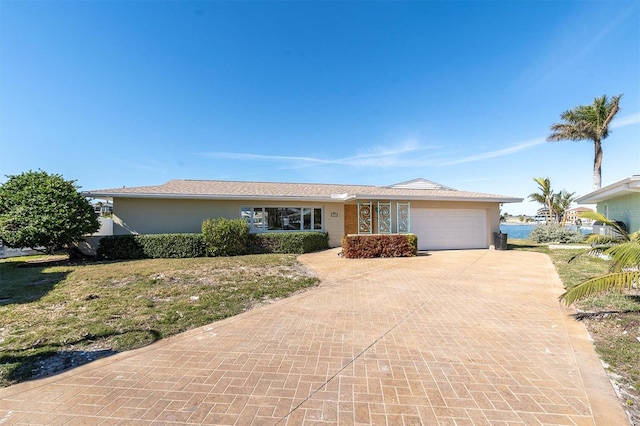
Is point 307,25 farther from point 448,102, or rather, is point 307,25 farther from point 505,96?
point 505,96

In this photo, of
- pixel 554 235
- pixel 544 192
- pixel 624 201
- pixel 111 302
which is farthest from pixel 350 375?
pixel 544 192

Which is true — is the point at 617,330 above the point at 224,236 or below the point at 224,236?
below

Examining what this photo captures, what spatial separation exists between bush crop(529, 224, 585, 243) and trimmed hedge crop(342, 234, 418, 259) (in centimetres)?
1550

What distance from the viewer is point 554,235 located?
68.1 ft

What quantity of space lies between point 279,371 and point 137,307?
4003 mm

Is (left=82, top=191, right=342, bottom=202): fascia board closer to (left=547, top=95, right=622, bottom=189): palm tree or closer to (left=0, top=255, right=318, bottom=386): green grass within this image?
(left=0, top=255, right=318, bottom=386): green grass

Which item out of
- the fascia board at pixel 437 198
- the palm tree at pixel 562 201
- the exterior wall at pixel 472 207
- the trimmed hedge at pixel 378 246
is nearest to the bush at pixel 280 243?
the trimmed hedge at pixel 378 246

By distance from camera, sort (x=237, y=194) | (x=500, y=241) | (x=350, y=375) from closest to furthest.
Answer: (x=350, y=375) → (x=237, y=194) → (x=500, y=241)

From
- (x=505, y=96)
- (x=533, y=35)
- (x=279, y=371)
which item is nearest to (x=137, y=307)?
(x=279, y=371)

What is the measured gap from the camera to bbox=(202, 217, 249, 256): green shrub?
12164mm

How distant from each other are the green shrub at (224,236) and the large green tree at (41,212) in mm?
4718

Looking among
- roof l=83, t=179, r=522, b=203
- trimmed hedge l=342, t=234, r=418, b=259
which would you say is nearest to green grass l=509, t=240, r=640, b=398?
trimmed hedge l=342, t=234, r=418, b=259

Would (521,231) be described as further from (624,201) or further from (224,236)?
(224,236)

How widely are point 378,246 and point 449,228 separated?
570cm
